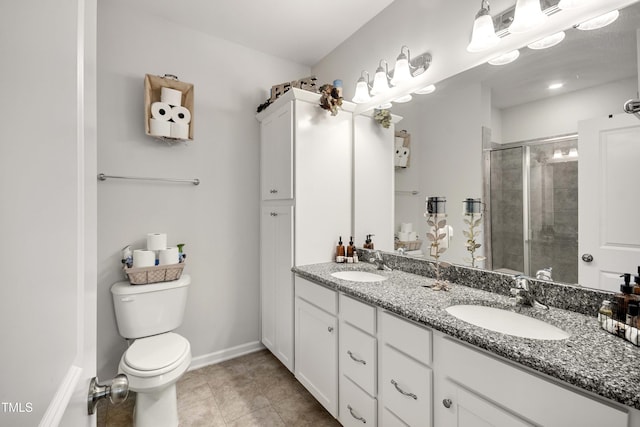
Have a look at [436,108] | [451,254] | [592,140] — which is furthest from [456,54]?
[451,254]

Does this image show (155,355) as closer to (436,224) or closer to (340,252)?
(340,252)

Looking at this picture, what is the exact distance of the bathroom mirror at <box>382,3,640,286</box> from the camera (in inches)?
42.3

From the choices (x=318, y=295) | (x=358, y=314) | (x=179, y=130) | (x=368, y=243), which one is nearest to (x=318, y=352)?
(x=318, y=295)

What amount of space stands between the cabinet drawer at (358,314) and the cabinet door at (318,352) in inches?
4.7

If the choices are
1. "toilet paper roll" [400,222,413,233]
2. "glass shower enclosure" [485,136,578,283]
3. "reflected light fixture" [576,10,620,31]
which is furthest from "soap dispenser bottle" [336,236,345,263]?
"reflected light fixture" [576,10,620,31]

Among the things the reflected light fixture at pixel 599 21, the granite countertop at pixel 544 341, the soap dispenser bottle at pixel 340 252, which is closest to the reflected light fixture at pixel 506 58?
the reflected light fixture at pixel 599 21

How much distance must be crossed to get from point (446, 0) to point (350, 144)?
1.04 metres

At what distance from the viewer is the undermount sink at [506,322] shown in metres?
1.01

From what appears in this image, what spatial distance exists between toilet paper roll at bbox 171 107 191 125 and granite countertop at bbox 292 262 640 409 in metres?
1.60

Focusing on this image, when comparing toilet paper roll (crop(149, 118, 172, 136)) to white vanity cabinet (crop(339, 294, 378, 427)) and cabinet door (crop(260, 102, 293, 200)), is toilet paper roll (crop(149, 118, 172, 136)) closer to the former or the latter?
cabinet door (crop(260, 102, 293, 200))

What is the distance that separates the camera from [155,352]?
1.60 metres

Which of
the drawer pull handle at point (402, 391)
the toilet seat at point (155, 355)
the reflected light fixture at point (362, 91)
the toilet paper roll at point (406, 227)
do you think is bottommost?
the toilet seat at point (155, 355)

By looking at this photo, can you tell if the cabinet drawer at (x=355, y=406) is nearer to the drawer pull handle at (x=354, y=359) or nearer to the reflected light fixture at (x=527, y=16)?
the drawer pull handle at (x=354, y=359)

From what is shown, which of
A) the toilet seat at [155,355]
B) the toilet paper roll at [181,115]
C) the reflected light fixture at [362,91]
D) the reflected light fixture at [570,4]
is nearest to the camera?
the reflected light fixture at [570,4]
